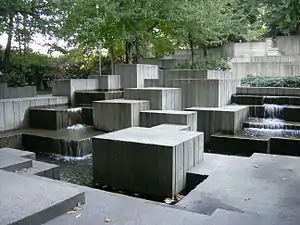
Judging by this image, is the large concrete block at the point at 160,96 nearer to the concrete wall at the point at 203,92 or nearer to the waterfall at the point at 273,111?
the concrete wall at the point at 203,92

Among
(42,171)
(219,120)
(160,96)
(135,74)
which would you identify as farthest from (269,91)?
(42,171)

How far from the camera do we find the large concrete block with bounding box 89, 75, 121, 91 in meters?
11.4

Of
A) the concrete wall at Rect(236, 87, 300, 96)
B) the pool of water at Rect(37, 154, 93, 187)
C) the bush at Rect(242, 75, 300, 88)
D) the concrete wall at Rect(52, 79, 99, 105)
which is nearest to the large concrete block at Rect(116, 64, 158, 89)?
the concrete wall at Rect(52, 79, 99, 105)

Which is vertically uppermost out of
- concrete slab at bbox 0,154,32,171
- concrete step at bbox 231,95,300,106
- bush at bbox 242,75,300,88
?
bush at bbox 242,75,300,88

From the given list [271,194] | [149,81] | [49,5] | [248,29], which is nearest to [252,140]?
[271,194]

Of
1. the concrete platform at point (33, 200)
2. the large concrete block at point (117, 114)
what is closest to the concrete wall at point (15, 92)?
the large concrete block at point (117, 114)

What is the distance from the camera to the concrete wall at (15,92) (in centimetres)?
997

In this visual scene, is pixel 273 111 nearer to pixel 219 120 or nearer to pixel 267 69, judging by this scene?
pixel 219 120

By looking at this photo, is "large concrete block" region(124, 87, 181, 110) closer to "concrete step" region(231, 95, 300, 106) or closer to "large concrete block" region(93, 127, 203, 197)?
"concrete step" region(231, 95, 300, 106)

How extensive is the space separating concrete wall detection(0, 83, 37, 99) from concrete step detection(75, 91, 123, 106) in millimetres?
1488

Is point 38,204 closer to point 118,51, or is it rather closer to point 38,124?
point 38,124

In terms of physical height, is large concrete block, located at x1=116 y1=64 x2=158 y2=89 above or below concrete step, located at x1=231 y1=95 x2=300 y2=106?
above

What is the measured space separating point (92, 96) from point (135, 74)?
5.14ft

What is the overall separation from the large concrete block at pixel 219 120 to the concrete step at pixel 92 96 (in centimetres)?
296
